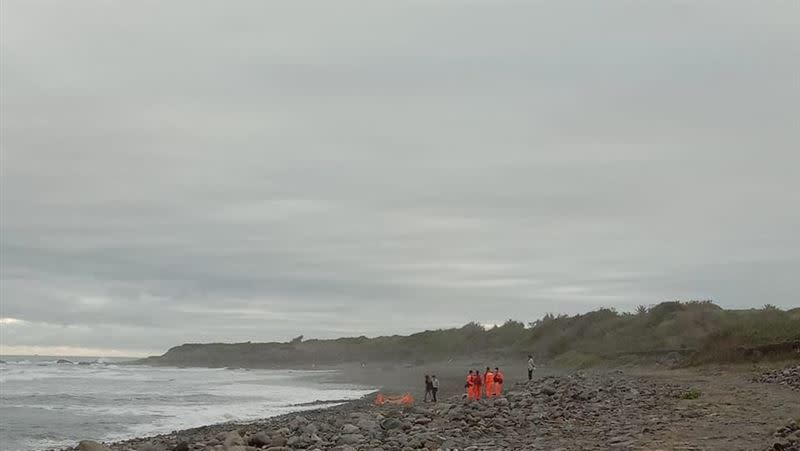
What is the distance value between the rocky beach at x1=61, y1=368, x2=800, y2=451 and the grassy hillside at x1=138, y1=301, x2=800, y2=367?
12.7 meters

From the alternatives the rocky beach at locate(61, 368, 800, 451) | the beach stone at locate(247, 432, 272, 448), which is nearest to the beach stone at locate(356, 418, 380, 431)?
the rocky beach at locate(61, 368, 800, 451)

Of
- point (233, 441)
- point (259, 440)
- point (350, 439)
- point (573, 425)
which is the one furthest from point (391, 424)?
point (573, 425)

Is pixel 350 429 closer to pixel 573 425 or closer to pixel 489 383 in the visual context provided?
pixel 573 425

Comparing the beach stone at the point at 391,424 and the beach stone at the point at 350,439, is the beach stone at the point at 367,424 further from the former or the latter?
the beach stone at the point at 350,439

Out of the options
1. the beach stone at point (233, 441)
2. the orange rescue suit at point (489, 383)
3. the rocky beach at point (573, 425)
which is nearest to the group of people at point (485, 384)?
the orange rescue suit at point (489, 383)

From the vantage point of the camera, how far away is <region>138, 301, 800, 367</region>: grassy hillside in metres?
36.7

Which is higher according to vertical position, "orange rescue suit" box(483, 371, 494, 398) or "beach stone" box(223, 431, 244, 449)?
"orange rescue suit" box(483, 371, 494, 398)

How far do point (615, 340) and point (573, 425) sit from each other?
38969 millimetres

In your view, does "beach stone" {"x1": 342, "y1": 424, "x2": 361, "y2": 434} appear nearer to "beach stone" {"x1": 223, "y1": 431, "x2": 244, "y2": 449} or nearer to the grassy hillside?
"beach stone" {"x1": 223, "y1": 431, "x2": 244, "y2": 449}

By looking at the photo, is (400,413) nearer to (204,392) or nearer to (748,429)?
(748,429)

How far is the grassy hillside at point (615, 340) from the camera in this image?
36.7 m

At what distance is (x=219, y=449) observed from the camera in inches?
662

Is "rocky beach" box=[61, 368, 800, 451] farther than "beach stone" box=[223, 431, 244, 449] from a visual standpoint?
No

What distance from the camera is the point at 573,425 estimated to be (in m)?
17.6
